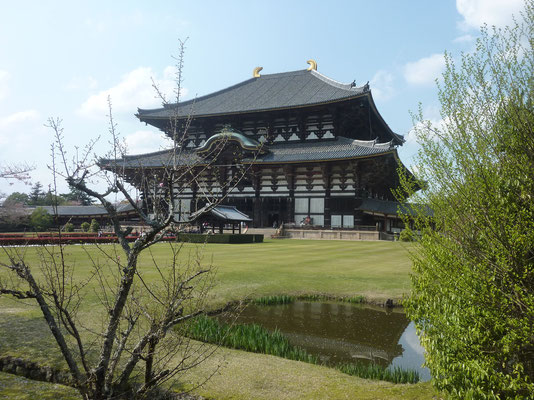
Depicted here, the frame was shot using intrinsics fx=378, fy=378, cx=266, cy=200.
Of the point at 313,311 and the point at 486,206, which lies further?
the point at 313,311

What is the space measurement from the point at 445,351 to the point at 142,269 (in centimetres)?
1130

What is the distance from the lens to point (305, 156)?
35062mm

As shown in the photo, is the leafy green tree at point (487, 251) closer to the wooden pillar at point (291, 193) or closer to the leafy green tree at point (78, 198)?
the wooden pillar at point (291, 193)

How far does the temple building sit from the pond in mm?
21903

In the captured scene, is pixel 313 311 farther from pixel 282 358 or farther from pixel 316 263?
pixel 316 263

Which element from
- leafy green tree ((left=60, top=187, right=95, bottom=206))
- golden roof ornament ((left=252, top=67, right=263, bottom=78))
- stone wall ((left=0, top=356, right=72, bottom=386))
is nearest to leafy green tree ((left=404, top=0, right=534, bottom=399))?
stone wall ((left=0, top=356, right=72, bottom=386))

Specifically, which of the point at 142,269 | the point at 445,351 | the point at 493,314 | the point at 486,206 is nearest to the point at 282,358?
the point at 445,351

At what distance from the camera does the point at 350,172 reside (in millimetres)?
34750

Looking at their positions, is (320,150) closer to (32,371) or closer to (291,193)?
(291,193)

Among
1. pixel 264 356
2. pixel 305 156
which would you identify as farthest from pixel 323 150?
pixel 264 356

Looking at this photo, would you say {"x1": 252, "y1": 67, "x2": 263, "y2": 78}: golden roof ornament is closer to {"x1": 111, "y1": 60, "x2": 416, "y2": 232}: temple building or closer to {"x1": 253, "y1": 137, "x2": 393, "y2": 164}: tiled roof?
{"x1": 111, "y1": 60, "x2": 416, "y2": 232}: temple building

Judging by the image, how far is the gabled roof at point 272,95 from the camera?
38.0m

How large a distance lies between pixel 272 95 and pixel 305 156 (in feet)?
40.4

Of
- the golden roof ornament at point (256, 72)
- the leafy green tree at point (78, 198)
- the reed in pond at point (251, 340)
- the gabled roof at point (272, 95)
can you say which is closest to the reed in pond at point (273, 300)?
the reed in pond at point (251, 340)
